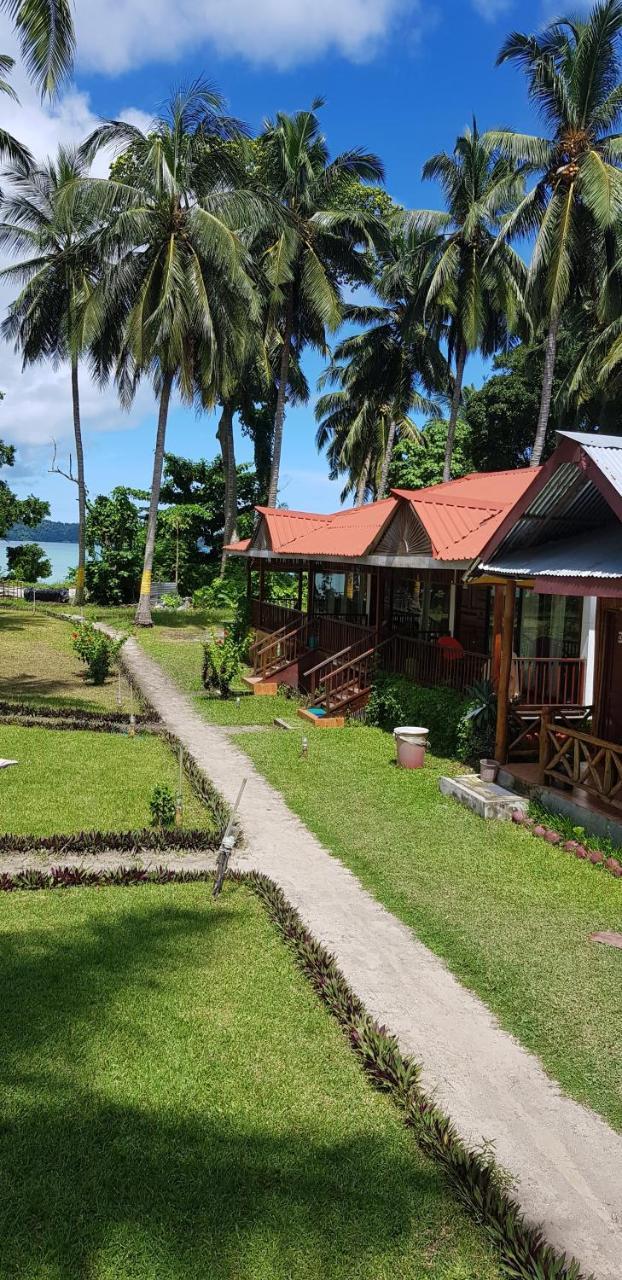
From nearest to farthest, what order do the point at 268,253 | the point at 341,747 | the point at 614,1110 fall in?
1. the point at 614,1110
2. the point at 341,747
3. the point at 268,253

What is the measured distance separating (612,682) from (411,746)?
3.06m

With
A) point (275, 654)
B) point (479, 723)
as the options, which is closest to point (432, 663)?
point (479, 723)

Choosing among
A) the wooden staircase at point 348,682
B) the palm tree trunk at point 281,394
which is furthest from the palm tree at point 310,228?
the wooden staircase at point 348,682

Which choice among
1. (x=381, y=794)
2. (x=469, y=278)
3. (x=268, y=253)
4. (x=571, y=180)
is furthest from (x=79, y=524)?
(x=381, y=794)

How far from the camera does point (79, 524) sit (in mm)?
37156

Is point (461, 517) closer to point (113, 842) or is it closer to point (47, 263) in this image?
point (113, 842)

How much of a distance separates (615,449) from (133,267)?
22.6 metres

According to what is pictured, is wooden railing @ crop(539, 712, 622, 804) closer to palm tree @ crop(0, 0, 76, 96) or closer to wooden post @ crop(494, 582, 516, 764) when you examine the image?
wooden post @ crop(494, 582, 516, 764)

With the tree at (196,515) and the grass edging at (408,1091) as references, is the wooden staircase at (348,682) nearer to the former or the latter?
the grass edging at (408,1091)

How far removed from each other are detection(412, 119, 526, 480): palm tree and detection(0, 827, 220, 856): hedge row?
23.6 m

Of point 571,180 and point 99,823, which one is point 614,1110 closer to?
point 99,823

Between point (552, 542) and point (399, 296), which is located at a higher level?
point (399, 296)

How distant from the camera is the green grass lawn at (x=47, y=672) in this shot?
57.5ft

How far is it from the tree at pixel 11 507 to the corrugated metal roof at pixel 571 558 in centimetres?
3301
